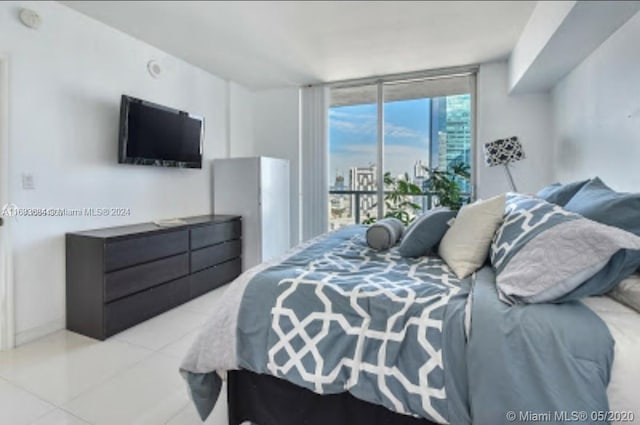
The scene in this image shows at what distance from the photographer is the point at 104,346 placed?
234cm

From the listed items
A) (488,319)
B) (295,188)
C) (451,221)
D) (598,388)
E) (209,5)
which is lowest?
(598,388)

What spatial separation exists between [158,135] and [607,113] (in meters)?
3.61

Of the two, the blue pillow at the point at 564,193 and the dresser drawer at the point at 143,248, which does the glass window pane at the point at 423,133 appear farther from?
the dresser drawer at the point at 143,248

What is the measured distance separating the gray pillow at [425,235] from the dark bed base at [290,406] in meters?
0.83

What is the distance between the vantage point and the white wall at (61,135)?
92.7 inches

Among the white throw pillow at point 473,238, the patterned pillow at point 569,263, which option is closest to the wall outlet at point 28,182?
the white throw pillow at point 473,238

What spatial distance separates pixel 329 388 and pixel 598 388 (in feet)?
2.60

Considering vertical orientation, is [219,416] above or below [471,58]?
below

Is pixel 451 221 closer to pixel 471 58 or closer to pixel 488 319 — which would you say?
pixel 488 319

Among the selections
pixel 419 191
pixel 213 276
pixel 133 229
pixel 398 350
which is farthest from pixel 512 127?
pixel 133 229

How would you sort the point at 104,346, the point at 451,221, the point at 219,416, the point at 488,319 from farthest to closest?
the point at 104,346 → the point at 451,221 → the point at 219,416 → the point at 488,319

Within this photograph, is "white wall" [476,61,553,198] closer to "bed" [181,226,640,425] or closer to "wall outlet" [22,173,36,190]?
"bed" [181,226,640,425]

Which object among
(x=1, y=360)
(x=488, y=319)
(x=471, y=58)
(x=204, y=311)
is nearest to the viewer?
(x=488, y=319)

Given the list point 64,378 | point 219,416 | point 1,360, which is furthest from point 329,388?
point 1,360
